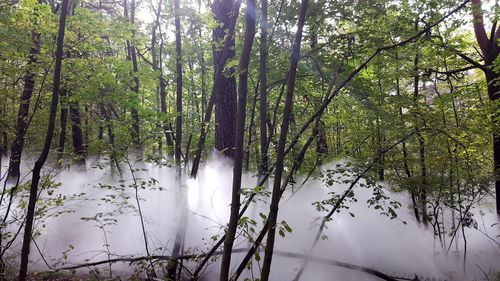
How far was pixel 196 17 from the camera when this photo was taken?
18.9ft

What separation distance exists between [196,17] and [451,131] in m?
5.48

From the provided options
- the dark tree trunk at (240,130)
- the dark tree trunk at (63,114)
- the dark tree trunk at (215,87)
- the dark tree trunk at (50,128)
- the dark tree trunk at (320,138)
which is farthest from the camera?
the dark tree trunk at (63,114)

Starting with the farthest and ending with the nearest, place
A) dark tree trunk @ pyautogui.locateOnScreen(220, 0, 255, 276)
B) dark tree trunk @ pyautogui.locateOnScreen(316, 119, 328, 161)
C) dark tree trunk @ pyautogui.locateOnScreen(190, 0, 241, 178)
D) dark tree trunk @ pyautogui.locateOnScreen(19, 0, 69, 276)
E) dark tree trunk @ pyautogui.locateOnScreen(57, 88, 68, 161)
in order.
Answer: dark tree trunk @ pyautogui.locateOnScreen(57, 88, 68, 161)
dark tree trunk @ pyautogui.locateOnScreen(316, 119, 328, 161)
dark tree trunk @ pyautogui.locateOnScreen(190, 0, 241, 178)
dark tree trunk @ pyautogui.locateOnScreen(19, 0, 69, 276)
dark tree trunk @ pyautogui.locateOnScreen(220, 0, 255, 276)

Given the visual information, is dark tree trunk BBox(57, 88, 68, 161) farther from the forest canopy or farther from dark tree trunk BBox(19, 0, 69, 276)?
dark tree trunk BBox(19, 0, 69, 276)

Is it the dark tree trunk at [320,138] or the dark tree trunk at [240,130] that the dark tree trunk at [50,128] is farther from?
the dark tree trunk at [320,138]

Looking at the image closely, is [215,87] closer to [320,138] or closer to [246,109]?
[246,109]

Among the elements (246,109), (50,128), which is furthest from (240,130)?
(246,109)

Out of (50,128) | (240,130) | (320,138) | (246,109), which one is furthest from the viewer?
(246,109)

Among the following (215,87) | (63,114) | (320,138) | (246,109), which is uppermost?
(215,87)

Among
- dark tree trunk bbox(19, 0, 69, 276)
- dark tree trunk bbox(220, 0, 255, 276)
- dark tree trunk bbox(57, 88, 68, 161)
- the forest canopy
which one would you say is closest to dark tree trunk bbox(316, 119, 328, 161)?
the forest canopy

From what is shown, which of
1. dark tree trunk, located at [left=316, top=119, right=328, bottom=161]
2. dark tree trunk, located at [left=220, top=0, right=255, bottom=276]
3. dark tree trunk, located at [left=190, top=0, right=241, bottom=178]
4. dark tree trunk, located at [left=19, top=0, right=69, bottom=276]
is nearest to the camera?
dark tree trunk, located at [left=220, top=0, right=255, bottom=276]

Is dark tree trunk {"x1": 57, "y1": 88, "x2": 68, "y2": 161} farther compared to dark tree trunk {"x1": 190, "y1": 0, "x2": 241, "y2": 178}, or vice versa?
dark tree trunk {"x1": 57, "y1": 88, "x2": 68, "y2": 161}

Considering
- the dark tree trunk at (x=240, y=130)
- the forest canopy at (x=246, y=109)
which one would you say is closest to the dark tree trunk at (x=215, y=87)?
the forest canopy at (x=246, y=109)

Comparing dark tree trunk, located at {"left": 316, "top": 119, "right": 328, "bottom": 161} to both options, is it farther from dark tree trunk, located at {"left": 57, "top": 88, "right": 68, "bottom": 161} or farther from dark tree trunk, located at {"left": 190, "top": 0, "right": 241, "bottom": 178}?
dark tree trunk, located at {"left": 57, "top": 88, "right": 68, "bottom": 161}
